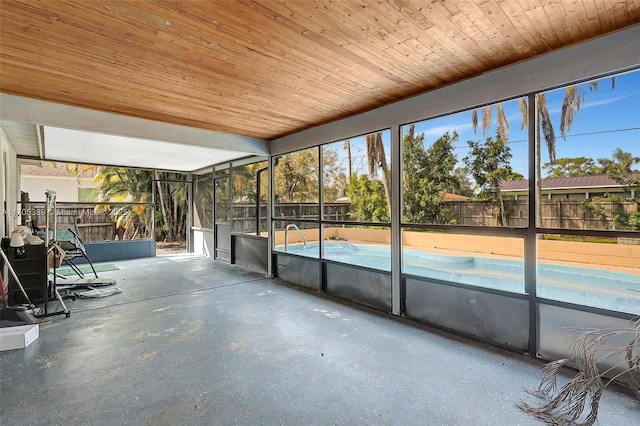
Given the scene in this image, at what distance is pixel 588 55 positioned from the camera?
242 cm

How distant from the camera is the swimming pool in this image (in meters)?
2.81

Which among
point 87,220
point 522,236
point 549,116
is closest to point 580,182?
point 549,116

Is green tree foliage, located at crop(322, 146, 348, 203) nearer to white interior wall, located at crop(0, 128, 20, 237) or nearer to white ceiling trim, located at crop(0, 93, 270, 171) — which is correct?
white ceiling trim, located at crop(0, 93, 270, 171)

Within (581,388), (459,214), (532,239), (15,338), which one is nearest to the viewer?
(581,388)

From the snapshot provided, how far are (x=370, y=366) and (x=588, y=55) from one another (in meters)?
3.17

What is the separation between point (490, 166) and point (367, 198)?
2507 mm

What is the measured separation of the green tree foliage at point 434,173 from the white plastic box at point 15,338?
5.59 metres

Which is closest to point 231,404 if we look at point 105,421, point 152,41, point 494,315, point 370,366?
point 105,421

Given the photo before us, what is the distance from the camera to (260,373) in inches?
98.0

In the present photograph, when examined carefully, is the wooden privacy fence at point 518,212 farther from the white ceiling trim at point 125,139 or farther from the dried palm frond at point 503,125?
the white ceiling trim at point 125,139

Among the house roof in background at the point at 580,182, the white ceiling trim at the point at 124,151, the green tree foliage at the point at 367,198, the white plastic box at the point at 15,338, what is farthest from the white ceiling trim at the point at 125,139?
the house roof in background at the point at 580,182

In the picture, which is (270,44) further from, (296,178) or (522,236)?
(296,178)

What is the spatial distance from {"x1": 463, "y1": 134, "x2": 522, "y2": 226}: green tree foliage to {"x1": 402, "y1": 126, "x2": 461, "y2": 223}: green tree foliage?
1.42 feet

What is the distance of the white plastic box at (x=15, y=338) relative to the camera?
2.91 metres
